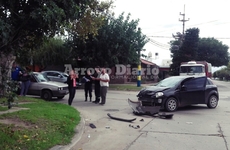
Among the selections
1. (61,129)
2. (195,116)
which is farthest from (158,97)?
(61,129)

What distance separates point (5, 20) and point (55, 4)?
3.12 ft

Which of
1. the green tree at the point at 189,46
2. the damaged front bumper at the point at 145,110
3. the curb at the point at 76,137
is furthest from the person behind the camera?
the green tree at the point at 189,46

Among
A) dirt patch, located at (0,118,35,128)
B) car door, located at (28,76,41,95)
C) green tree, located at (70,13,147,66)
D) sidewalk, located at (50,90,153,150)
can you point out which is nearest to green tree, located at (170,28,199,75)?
green tree, located at (70,13,147,66)

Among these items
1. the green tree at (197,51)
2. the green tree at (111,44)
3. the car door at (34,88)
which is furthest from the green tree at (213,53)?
the car door at (34,88)

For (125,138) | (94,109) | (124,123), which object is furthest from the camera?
(94,109)

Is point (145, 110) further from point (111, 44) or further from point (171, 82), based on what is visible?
point (111, 44)

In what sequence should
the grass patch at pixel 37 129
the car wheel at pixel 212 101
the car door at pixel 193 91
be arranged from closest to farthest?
the grass patch at pixel 37 129, the car door at pixel 193 91, the car wheel at pixel 212 101

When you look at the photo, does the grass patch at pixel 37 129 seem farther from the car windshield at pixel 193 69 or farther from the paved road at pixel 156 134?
the car windshield at pixel 193 69

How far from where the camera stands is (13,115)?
806 centimetres

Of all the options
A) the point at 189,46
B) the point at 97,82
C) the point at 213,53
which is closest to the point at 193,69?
the point at 189,46

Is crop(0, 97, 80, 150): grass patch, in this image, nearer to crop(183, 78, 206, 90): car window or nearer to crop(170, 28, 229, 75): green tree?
crop(183, 78, 206, 90): car window

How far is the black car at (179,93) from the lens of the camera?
35.8 feet

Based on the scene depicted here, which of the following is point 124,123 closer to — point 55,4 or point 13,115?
point 13,115

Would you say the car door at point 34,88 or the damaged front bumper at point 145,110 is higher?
the car door at point 34,88
